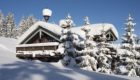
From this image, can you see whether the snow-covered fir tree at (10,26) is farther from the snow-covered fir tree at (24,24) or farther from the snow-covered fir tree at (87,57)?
the snow-covered fir tree at (87,57)

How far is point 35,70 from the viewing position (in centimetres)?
501

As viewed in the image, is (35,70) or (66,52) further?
(66,52)

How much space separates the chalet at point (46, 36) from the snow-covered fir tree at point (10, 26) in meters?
46.5

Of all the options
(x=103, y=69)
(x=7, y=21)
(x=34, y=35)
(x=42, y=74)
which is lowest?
(x=103, y=69)

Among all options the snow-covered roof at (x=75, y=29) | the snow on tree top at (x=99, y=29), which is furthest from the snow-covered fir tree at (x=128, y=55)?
the snow on tree top at (x=99, y=29)

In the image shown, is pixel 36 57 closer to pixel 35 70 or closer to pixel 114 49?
pixel 114 49

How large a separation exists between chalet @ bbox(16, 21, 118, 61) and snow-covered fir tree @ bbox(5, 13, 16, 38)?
46465 mm

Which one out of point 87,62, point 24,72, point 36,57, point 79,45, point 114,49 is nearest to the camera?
point 24,72

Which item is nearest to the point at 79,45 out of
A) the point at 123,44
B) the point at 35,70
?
the point at 123,44

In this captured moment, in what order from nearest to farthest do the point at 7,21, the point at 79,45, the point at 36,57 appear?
the point at 79,45
the point at 36,57
the point at 7,21

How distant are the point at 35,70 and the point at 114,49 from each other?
2070cm

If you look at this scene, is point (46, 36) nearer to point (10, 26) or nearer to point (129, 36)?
point (129, 36)

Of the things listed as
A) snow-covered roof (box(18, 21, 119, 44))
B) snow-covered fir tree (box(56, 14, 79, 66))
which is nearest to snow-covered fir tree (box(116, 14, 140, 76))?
snow-covered roof (box(18, 21, 119, 44))

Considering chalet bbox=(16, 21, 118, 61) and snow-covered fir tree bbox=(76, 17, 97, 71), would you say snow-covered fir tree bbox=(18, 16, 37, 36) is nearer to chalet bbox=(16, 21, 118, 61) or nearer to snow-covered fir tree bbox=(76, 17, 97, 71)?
chalet bbox=(16, 21, 118, 61)
